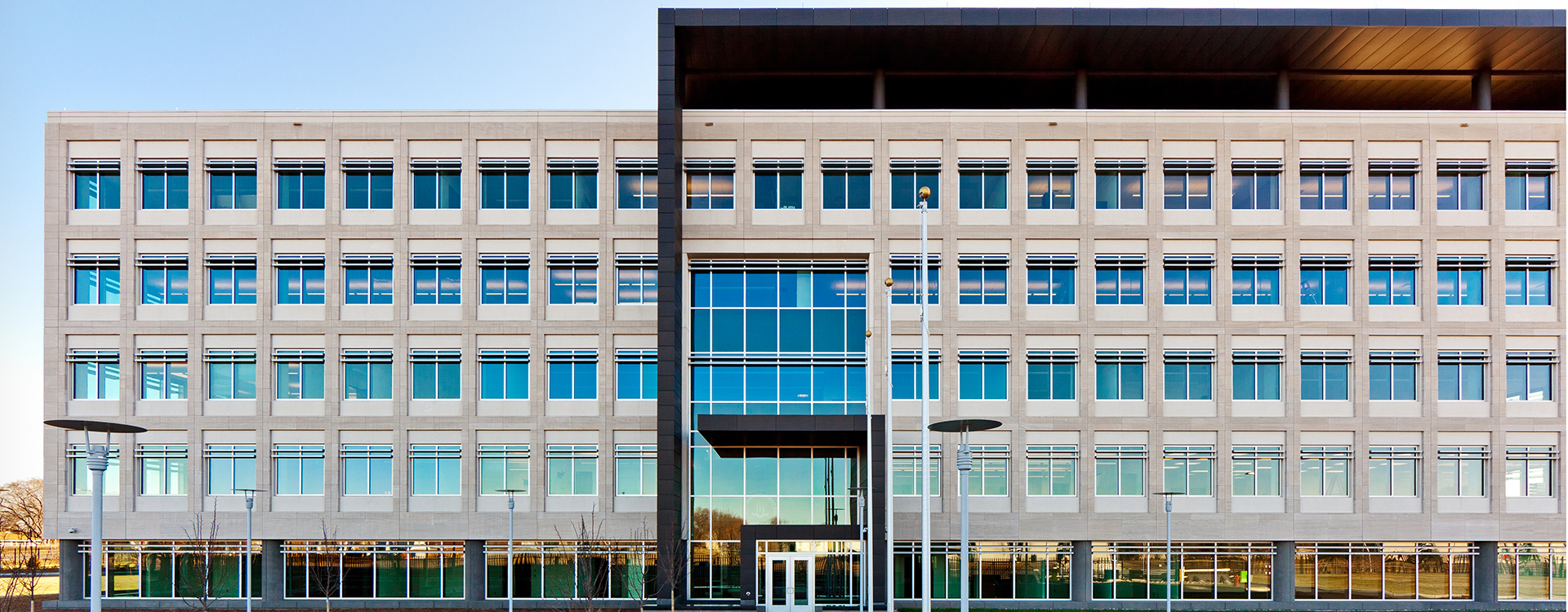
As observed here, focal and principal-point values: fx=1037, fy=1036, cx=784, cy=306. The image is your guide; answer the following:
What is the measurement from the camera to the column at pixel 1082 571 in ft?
128

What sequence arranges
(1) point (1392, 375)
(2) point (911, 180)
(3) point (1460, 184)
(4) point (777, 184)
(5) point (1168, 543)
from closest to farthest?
(5) point (1168, 543) → (1) point (1392, 375) → (3) point (1460, 184) → (2) point (911, 180) → (4) point (777, 184)

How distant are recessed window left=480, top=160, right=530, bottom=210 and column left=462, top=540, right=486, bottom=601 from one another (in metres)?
13.1

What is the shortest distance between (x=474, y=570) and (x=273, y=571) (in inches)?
298

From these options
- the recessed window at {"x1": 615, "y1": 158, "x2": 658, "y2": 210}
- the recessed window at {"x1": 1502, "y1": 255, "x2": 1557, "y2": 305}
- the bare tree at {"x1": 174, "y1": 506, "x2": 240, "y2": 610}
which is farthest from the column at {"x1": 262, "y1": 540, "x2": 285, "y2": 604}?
the recessed window at {"x1": 1502, "y1": 255, "x2": 1557, "y2": 305}

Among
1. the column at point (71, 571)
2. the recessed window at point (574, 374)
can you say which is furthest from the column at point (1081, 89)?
the column at point (71, 571)

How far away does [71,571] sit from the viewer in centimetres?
3947

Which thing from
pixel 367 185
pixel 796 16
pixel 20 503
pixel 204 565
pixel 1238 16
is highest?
pixel 796 16

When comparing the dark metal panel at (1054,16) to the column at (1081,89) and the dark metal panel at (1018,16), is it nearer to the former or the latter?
the dark metal panel at (1018,16)

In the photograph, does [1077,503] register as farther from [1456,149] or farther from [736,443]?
[1456,149]

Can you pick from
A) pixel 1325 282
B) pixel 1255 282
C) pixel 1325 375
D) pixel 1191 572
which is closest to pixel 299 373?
pixel 1191 572

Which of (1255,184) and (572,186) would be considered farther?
(572,186)

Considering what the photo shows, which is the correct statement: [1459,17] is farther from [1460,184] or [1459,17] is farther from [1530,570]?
[1530,570]

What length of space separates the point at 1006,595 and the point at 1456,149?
24.4m

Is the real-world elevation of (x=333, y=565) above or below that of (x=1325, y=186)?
below
